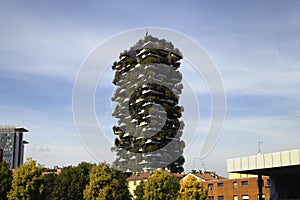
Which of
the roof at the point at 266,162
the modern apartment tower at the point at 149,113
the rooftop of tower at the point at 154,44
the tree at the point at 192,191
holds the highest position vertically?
the rooftop of tower at the point at 154,44

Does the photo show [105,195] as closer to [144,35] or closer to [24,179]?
[24,179]

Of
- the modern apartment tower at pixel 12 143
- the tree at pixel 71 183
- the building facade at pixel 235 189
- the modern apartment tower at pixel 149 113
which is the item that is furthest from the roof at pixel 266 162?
the modern apartment tower at pixel 12 143

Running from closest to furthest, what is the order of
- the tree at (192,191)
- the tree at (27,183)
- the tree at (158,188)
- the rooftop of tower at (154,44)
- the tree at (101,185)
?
the tree at (27,183) → the tree at (101,185) → the tree at (192,191) → the tree at (158,188) → the rooftop of tower at (154,44)

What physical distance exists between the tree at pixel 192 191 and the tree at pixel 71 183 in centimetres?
1267

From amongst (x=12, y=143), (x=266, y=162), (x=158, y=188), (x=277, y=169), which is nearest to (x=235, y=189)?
(x=158, y=188)

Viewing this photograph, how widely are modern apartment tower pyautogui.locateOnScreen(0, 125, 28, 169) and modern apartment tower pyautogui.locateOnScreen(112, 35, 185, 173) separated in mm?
102879

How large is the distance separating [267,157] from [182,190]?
17.2 metres

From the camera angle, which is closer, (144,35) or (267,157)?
(267,157)

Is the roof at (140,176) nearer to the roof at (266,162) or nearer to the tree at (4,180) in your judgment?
the tree at (4,180)

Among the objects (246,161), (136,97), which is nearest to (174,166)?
(136,97)

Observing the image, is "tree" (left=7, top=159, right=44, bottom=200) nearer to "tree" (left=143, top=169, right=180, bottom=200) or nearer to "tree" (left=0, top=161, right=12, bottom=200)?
"tree" (left=0, top=161, right=12, bottom=200)

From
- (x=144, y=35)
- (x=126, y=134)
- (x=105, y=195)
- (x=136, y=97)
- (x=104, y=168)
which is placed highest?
(x=144, y=35)

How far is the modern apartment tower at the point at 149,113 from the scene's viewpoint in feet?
239

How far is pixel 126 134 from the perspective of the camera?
74438 mm
